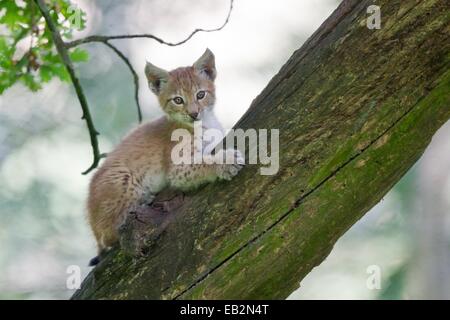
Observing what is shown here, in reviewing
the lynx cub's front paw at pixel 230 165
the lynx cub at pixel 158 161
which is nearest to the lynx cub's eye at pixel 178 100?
the lynx cub at pixel 158 161

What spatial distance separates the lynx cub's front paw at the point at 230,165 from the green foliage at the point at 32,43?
183 centimetres

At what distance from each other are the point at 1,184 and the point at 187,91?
6.56m

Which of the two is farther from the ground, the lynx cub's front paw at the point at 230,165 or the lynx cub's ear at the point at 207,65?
the lynx cub's ear at the point at 207,65

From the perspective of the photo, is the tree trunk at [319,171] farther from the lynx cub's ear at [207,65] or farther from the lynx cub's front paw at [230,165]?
the lynx cub's ear at [207,65]

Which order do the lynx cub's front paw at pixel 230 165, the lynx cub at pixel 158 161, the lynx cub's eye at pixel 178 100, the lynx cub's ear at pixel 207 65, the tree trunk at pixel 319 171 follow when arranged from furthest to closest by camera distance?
1. the lynx cub's ear at pixel 207 65
2. the lynx cub's eye at pixel 178 100
3. the lynx cub at pixel 158 161
4. the lynx cub's front paw at pixel 230 165
5. the tree trunk at pixel 319 171

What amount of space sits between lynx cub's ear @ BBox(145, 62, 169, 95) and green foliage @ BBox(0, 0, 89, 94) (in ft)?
1.99

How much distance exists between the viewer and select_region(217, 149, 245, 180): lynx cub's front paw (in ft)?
11.8

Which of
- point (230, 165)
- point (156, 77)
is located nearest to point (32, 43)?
point (156, 77)

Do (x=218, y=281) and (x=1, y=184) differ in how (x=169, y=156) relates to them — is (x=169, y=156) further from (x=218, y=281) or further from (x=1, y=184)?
(x=1, y=184)

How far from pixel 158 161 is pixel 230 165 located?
1.37m

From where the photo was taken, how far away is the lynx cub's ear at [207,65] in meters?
5.43

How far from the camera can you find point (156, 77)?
18.1 feet

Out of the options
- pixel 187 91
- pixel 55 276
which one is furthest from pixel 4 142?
pixel 187 91

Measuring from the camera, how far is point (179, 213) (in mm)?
3607
